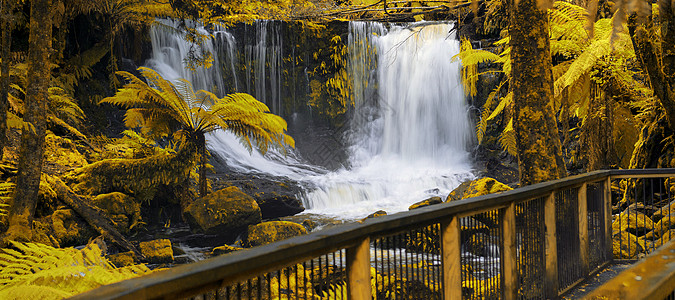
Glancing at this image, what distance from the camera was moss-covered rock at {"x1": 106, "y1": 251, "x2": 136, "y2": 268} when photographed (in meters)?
7.40

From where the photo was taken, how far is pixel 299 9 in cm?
2219

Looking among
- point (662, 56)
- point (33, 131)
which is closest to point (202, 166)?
point (33, 131)

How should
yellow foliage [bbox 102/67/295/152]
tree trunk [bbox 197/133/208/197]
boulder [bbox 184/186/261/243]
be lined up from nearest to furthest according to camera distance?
boulder [bbox 184/186/261/243]
yellow foliage [bbox 102/67/295/152]
tree trunk [bbox 197/133/208/197]

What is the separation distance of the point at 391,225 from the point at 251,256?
0.83 metres

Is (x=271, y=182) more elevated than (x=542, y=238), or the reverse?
(x=542, y=238)

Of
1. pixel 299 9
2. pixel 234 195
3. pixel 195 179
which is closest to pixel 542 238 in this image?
pixel 234 195

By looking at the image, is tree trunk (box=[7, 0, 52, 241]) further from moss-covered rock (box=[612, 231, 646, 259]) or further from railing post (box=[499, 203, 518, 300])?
moss-covered rock (box=[612, 231, 646, 259])

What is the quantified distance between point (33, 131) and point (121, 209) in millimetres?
3462

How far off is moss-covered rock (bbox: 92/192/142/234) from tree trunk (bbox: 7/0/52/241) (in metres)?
2.73

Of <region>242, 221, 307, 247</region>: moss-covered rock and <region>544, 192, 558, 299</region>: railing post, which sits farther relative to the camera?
<region>242, 221, 307, 247</region>: moss-covered rock

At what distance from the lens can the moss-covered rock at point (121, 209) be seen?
9.53 meters

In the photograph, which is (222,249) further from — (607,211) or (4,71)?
(607,211)

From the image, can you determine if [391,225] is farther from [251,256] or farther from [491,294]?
[491,294]

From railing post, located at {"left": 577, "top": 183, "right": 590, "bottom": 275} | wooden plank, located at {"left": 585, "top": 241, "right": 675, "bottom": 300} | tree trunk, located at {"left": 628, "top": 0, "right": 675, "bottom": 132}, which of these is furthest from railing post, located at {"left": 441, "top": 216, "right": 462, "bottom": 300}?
tree trunk, located at {"left": 628, "top": 0, "right": 675, "bottom": 132}
